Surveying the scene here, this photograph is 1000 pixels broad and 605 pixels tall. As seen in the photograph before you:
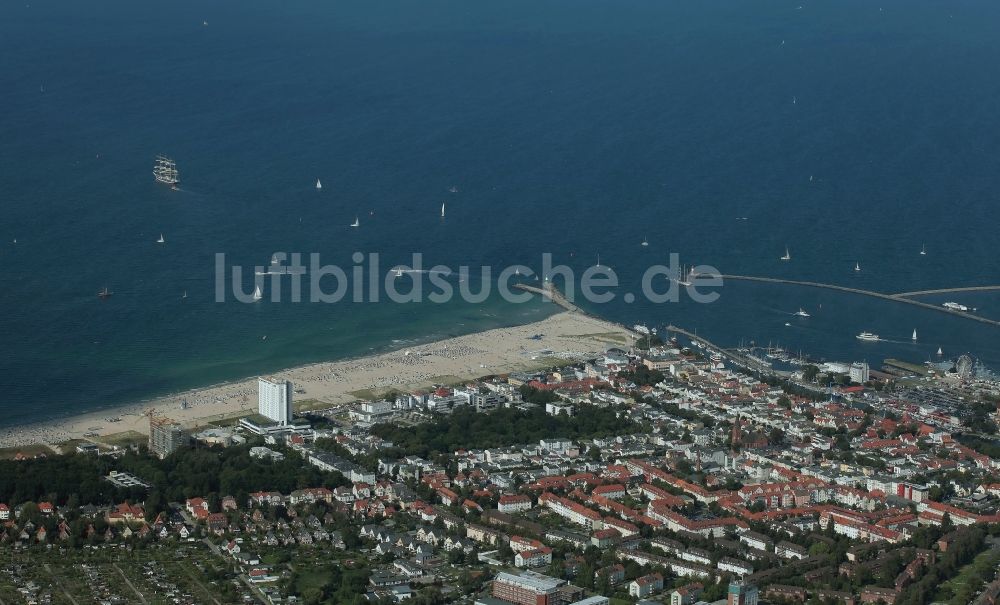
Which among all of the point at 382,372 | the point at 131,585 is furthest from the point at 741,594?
the point at 382,372

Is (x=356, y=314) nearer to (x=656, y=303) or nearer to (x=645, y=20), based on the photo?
(x=656, y=303)

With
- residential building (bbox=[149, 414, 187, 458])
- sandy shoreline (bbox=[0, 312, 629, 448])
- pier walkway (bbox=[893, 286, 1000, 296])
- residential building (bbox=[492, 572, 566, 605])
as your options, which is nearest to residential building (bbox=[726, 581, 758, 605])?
residential building (bbox=[492, 572, 566, 605])

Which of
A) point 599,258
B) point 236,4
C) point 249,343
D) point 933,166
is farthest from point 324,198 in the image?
point 236,4

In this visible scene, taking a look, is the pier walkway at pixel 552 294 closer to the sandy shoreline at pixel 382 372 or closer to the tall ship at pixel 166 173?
the sandy shoreline at pixel 382 372

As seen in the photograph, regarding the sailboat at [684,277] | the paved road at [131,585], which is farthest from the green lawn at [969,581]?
the sailboat at [684,277]

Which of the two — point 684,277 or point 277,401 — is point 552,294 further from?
point 277,401
